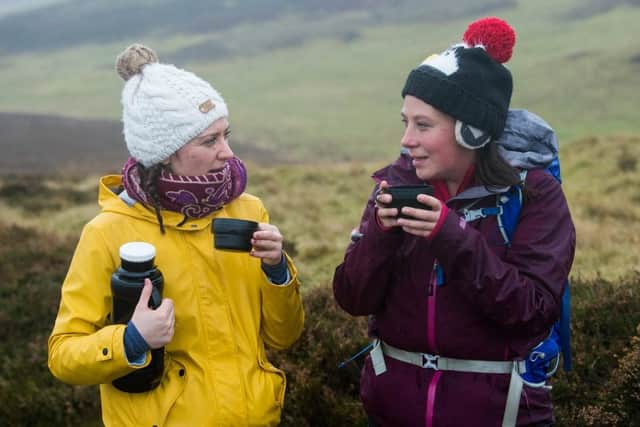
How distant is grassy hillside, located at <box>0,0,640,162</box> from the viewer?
5456 cm

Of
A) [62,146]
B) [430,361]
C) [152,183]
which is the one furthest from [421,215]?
[62,146]

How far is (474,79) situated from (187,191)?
1441 millimetres

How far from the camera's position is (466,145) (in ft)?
11.0

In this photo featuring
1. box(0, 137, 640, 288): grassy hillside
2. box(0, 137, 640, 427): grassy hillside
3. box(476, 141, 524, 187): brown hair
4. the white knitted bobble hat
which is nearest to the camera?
box(476, 141, 524, 187): brown hair

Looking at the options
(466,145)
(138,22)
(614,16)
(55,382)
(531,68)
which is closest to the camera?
(466,145)

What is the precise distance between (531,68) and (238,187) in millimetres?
69905

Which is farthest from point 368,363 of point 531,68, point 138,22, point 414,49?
point 138,22

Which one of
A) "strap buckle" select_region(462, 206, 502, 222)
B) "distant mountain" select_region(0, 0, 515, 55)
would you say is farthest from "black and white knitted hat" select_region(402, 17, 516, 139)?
"distant mountain" select_region(0, 0, 515, 55)

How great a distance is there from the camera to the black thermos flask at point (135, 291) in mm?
3189

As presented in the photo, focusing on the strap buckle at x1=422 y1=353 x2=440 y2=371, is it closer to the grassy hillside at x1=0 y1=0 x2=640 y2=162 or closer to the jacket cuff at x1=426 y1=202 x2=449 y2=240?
the jacket cuff at x1=426 y1=202 x2=449 y2=240

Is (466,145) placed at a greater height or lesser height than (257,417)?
greater

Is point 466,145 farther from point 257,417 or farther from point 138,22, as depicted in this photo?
point 138,22

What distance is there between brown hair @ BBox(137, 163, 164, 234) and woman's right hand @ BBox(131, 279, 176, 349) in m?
0.43

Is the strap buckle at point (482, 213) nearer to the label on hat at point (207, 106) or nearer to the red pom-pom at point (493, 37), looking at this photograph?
the red pom-pom at point (493, 37)
